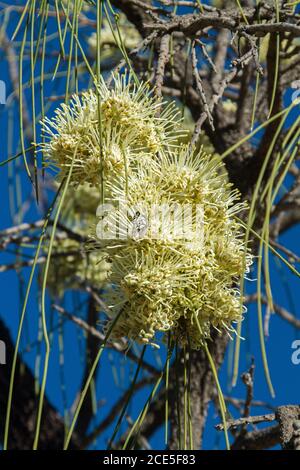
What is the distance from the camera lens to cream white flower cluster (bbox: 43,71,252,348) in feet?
2.76

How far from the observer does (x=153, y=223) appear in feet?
2.73

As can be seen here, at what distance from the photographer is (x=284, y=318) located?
88.8 inches

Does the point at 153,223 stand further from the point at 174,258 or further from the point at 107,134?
the point at 107,134

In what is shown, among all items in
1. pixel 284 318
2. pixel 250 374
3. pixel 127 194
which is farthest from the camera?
pixel 284 318

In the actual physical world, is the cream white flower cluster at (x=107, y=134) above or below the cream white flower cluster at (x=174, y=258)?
above

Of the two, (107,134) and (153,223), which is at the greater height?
(107,134)

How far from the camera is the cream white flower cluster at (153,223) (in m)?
0.84

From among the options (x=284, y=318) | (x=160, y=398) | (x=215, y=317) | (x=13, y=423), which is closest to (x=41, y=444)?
(x=13, y=423)

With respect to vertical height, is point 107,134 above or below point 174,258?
above

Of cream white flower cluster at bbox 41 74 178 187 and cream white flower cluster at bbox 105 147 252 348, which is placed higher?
cream white flower cluster at bbox 41 74 178 187

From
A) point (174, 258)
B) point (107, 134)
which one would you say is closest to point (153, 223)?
point (174, 258)
